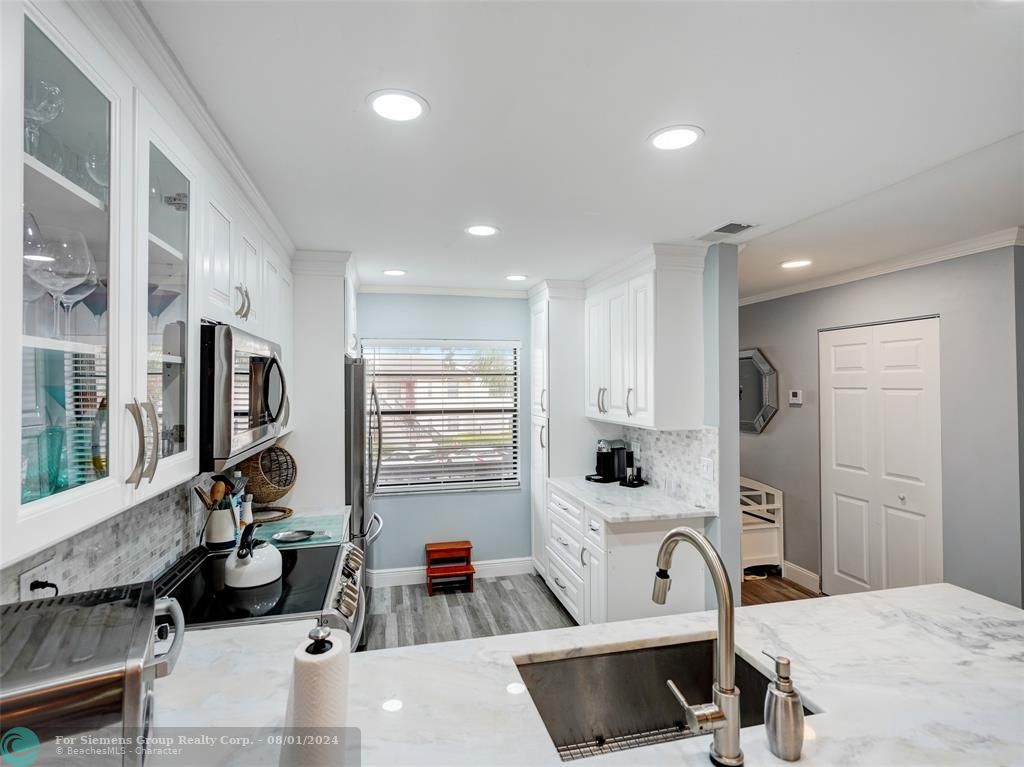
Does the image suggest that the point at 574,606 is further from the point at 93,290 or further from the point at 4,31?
the point at 4,31

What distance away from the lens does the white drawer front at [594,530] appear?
9.71 ft

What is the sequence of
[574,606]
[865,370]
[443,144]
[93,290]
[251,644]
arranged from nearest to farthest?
[93,290] → [251,644] → [443,144] → [574,606] → [865,370]

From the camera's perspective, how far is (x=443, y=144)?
5.41ft

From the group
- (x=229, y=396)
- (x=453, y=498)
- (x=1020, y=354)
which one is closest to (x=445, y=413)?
(x=453, y=498)

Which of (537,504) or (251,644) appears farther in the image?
(537,504)

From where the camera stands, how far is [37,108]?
77 cm

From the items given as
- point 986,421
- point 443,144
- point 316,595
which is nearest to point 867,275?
point 986,421

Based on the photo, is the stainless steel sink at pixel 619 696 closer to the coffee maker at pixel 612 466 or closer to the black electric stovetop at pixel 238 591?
the black electric stovetop at pixel 238 591

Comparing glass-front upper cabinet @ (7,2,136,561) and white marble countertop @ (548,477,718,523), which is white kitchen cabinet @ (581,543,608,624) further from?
glass-front upper cabinet @ (7,2,136,561)

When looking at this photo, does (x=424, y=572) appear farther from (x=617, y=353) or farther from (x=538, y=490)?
(x=617, y=353)

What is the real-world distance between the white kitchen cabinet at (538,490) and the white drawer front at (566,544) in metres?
0.20

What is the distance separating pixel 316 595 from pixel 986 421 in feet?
11.4

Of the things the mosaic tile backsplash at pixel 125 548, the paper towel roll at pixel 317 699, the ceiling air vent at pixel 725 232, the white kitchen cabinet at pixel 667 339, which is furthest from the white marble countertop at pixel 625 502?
the paper towel roll at pixel 317 699

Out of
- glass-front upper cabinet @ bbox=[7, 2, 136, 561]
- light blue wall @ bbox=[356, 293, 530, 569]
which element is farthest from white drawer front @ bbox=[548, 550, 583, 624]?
glass-front upper cabinet @ bbox=[7, 2, 136, 561]
